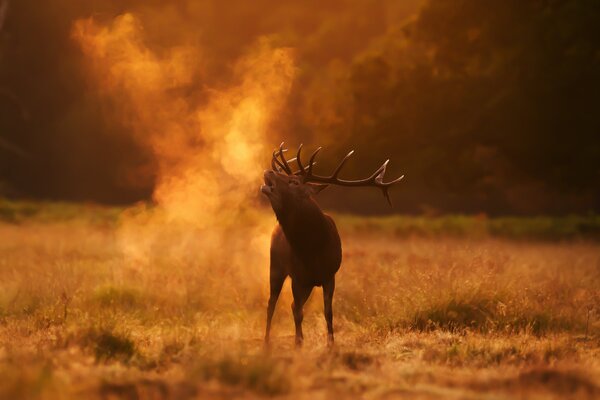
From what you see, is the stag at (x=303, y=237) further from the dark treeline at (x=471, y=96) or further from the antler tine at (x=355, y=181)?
the dark treeline at (x=471, y=96)

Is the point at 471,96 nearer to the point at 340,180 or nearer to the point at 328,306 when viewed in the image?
the point at 340,180

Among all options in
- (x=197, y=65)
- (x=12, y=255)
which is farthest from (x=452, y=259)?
(x=197, y=65)

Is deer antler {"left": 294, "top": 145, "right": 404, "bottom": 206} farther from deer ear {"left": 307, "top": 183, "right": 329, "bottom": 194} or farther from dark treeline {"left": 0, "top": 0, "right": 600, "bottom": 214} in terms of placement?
dark treeline {"left": 0, "top": 0, "right": 600, "bottom": 214}

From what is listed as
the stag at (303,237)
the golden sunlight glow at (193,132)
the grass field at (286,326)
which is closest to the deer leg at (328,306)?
the stag at (303,237)

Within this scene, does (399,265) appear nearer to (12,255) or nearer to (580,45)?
(12,255)

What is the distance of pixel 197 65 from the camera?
2323 centimetres

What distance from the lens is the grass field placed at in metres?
6.73

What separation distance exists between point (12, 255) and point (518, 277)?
30.5ft

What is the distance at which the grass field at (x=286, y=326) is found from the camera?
6.73 metres

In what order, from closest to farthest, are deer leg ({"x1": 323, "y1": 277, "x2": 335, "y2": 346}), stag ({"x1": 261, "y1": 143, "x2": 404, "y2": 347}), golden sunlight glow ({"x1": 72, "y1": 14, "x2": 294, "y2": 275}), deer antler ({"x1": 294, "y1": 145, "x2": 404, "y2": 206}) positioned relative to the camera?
stag ({"x1": 261, "y1": 143, "x2": 404, "y2": 347}) < deer leg ({"x1": 323, "y1": 277, "x2": 335, "y2": 346}) < deer antler ({"x1": 294, "y1": 145, "x2": 404, "y2": 206}) < golden sunlight glow ({"x1": 72, "y1": 14, "x2": 294, "y2": 275})

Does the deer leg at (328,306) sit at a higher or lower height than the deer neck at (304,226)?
lower

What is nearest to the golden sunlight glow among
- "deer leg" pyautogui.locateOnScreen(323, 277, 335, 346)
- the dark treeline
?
the dark treeline

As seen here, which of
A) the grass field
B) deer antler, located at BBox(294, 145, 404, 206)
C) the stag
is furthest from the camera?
deer antler, located at BBox(294, 145, 404, 206)

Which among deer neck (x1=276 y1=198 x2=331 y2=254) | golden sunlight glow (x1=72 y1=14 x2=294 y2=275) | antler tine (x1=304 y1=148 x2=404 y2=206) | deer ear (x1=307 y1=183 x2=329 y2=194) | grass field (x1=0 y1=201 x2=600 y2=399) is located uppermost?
golden sunlight glow (x1=72 y1=14 x2=294 y2=275)
